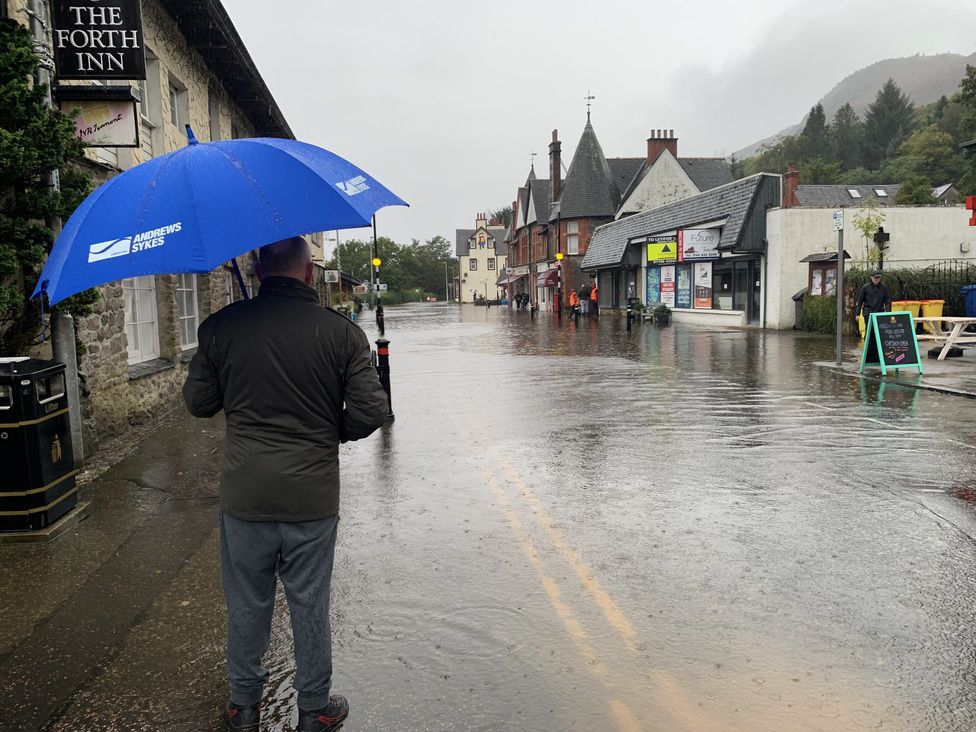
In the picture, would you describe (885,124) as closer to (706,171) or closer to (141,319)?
(706,171)

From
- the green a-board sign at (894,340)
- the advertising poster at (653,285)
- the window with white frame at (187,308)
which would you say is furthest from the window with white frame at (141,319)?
the advertising poster at (653,285)

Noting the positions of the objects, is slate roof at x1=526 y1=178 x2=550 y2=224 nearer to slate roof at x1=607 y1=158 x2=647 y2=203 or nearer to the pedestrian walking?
slate roof at x1=607 y1=158 x2=647 y2=203

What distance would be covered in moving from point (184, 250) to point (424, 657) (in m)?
2.15

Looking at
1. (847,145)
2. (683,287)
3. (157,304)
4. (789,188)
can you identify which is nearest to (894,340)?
(157,304)

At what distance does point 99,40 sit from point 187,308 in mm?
7299

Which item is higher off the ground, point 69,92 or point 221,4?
point 221,4

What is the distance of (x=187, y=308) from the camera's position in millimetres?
13938

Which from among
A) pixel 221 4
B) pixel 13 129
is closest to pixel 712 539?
pixel 13 129

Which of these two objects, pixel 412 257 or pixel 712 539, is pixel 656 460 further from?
pixel 412 257

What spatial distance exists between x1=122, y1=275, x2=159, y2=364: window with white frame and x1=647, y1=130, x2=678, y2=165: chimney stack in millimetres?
44361

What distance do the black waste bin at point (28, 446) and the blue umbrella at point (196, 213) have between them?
8.31 ft

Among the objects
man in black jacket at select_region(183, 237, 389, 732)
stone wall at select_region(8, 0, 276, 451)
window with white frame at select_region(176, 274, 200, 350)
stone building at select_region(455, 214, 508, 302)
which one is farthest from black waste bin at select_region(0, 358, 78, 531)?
stone building at select_region(455, 214, 508, 302)

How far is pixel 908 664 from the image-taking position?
11.3ft

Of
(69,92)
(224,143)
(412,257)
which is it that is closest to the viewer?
(224,143)
